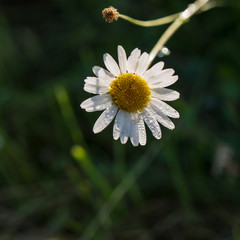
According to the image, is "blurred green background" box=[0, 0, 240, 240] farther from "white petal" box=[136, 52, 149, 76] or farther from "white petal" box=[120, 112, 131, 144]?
"white petal" box=[136, 52, 149, 76]

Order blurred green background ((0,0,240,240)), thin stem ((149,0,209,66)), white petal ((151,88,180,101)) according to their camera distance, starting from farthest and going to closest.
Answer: blurred green background ((0,0,240,240)), thin stem ((149,0,209,66)), white petal ((151,88,180,101))

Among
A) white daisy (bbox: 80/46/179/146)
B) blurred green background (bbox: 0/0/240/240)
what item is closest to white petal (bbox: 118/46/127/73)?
white daisy (bbox: 80/46/179/146)

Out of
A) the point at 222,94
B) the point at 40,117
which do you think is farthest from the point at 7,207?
the point at 222,94

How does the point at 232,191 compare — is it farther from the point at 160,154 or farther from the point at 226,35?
the point at 226,35

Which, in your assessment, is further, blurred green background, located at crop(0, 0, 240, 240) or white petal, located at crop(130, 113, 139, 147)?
blurred green background, located at crop(0, 0, 240, 240)

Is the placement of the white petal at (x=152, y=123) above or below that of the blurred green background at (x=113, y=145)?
below

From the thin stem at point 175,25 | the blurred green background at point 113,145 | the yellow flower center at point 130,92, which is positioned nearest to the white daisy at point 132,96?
the yellow flower center at point 130,92

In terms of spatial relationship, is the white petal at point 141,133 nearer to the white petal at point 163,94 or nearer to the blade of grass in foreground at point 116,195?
the white petal at point 163,94
